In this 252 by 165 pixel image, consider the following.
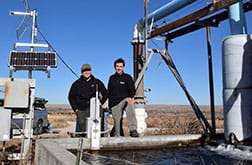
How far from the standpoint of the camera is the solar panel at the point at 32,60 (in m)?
6.35

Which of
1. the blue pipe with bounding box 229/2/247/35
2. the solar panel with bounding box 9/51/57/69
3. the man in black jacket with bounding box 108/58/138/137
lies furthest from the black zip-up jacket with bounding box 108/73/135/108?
the blue pipe with bounding box 229/2/247/35

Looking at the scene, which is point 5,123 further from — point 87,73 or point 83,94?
point 87,73

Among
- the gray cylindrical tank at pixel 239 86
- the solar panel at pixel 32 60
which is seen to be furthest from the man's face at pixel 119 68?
the gray cylindrical tank at pixel 239 86

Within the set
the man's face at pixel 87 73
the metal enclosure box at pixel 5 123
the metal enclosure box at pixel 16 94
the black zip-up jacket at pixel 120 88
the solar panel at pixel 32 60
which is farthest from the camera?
the solar panel at pixel 32 60

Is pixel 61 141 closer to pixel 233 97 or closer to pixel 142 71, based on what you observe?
pixel 233 97

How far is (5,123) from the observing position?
196 inches

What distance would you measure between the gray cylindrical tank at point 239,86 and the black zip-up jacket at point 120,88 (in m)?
1.83

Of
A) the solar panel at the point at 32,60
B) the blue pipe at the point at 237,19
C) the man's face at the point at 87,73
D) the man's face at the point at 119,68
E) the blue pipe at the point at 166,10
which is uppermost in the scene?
the blue pipe at the point at 166,10

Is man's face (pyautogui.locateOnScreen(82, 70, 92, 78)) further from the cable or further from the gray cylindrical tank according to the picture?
the cable

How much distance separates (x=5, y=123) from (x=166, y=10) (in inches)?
A: 221

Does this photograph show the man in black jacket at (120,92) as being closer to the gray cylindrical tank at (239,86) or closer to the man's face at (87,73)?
the man's face at (87,73)

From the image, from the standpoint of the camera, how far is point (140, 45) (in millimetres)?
9391

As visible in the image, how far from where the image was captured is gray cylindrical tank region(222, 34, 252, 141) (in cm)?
527

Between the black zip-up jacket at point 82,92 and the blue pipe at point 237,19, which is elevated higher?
the blue pipe at point 237,19
